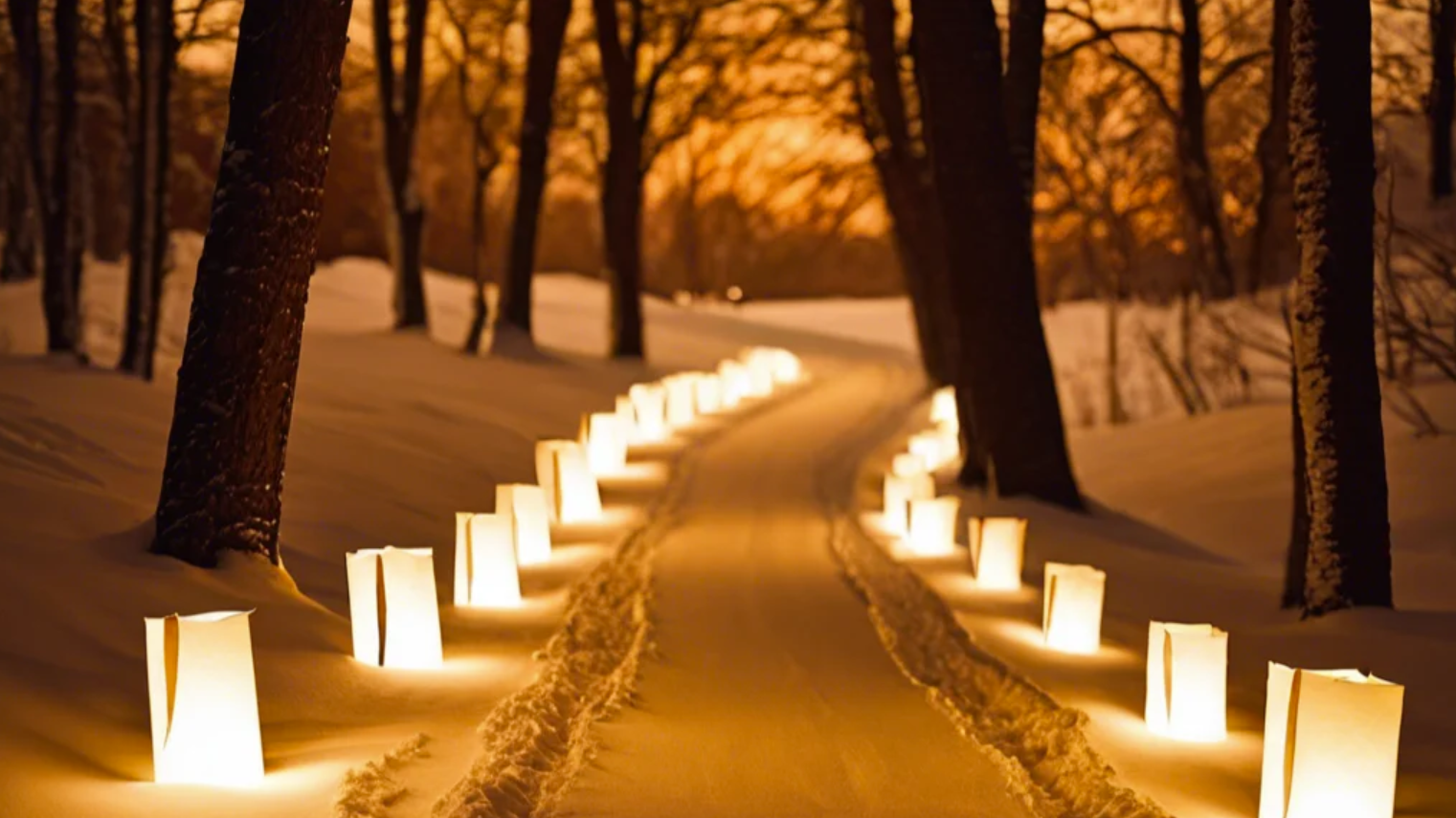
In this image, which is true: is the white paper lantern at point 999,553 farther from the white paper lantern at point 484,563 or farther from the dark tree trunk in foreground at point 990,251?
the dark tree trunk in foreground at point 990,251

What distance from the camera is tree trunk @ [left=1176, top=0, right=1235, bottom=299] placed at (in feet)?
77.2

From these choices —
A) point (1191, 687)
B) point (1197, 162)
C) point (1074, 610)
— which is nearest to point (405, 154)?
point (1197, 162)

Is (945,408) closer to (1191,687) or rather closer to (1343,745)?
(1191,687)

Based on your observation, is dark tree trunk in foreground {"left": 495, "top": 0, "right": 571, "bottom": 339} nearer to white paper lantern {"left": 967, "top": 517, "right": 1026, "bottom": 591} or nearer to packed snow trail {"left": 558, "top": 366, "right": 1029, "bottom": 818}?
packed snow trail {"left": 558, "top": 366, "right": 1029, "bottom": 818}

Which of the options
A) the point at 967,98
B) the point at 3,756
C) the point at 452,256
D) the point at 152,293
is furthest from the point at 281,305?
the point at 452,256

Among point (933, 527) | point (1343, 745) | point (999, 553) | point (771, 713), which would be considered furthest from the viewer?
point (933, 527)

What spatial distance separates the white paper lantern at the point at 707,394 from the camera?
2450 cm

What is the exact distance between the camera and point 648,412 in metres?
20.6

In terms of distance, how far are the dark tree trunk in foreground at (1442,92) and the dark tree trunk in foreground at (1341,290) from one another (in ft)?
14.9

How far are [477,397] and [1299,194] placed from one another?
12310 millimetres

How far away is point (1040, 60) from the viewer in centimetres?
1670

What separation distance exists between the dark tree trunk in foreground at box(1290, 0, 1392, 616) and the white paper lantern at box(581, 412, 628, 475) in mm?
8314

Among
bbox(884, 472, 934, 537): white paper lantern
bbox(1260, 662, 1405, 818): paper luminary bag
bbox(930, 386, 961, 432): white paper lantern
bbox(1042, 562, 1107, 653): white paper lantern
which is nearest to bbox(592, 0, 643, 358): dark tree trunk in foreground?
bbox(930, 386, 961, 432): white paper lantern

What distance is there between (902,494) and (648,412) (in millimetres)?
7023
